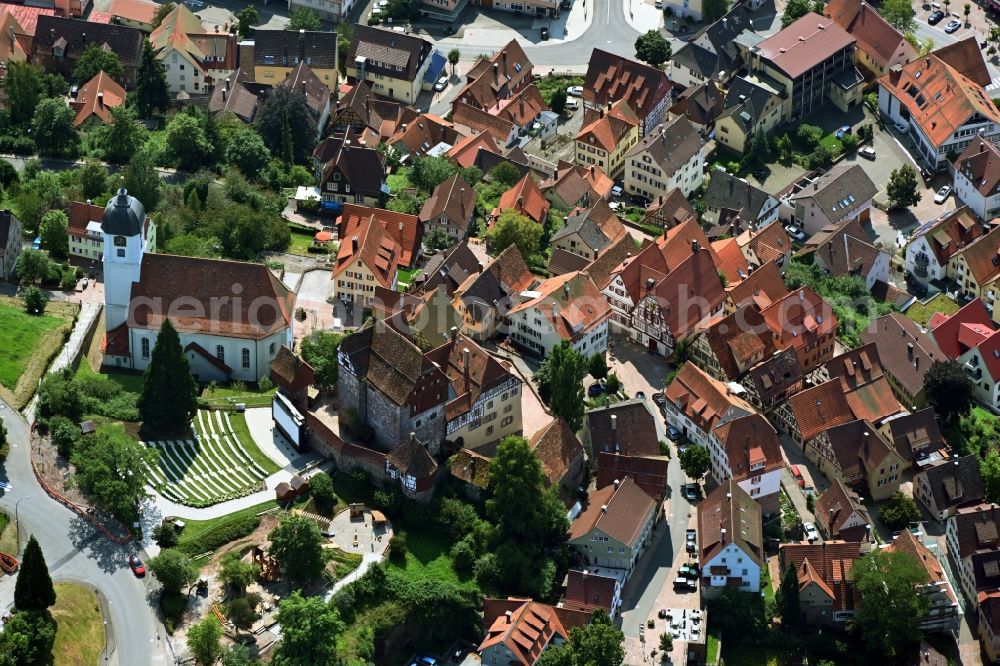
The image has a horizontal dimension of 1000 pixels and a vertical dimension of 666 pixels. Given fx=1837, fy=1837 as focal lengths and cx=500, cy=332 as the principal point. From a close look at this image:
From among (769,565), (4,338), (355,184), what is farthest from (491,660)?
(355,184)

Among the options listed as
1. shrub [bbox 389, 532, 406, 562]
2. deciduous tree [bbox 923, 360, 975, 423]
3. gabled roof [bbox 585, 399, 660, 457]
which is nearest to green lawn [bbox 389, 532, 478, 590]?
shrub [bbox 389, 532, 406, 562]

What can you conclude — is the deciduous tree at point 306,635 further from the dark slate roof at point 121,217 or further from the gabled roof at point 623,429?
the dark slate roof at point 121,217

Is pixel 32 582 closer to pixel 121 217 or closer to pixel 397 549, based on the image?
pixel 397 549

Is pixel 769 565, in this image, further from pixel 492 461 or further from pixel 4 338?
pixel 4 338

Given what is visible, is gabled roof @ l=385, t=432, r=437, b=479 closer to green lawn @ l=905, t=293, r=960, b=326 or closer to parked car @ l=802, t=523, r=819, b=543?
parked car @ l=802, t=523, r=819, b=543

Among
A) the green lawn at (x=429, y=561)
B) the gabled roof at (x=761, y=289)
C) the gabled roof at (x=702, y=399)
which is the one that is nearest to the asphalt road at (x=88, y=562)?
the green lawn at (x=429, y=561)

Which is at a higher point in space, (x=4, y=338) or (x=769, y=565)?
(x=4, y=338)
